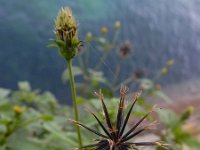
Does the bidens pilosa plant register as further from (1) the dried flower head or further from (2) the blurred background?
(2) the blurred background

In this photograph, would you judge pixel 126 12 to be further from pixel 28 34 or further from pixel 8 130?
pixel 8 130

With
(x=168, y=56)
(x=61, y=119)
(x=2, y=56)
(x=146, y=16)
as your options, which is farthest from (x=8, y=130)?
(x=168, y=56)

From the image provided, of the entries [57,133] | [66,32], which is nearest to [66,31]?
[66,32]

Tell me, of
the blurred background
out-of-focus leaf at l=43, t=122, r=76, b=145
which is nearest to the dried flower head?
out-of-focus leaf at l=43, t=122, r=76, b=145

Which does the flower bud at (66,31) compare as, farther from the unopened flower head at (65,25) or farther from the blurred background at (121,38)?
the blurred background at (121,38)

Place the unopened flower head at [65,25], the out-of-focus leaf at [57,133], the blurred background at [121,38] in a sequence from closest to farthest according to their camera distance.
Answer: the unopened flower head at [65,25], the out-of-focus leaf at [57,133], the blurred background at [121,38]

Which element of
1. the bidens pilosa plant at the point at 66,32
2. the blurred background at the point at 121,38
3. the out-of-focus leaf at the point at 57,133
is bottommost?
the bidens pilosa plant at the point at 66,32

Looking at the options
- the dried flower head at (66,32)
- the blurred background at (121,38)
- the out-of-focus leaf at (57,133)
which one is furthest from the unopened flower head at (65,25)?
the blurred background at (121,38)
